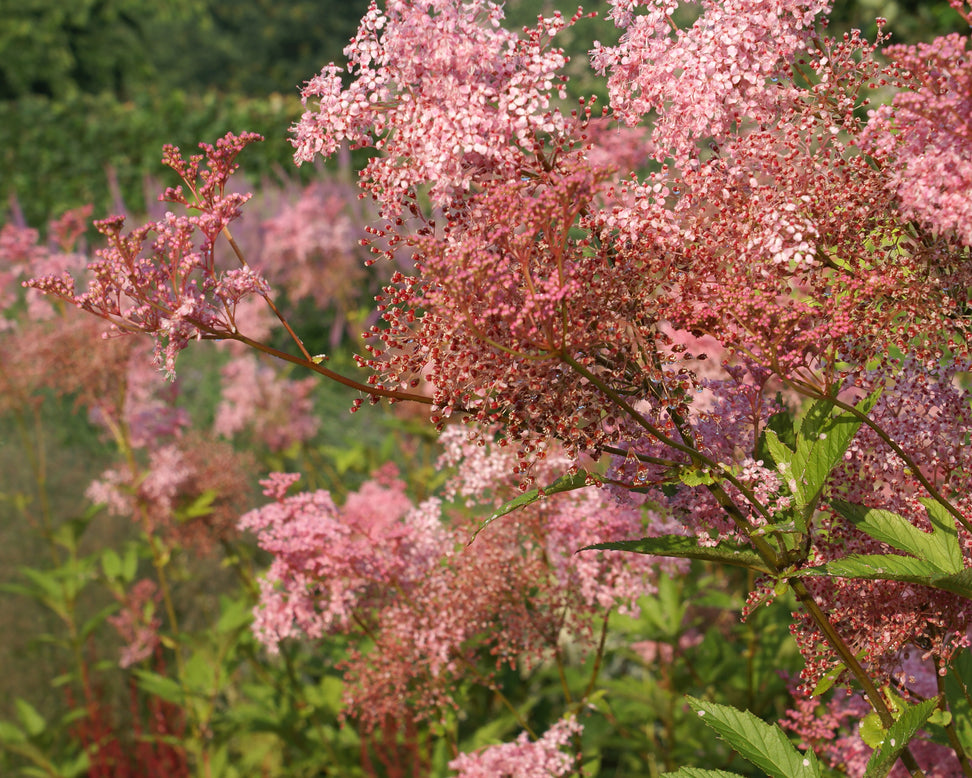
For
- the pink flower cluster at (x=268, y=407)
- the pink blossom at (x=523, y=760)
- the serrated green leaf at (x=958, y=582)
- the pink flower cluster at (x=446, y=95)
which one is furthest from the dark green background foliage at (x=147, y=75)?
the pink flower cluster at (x=268, y=407)

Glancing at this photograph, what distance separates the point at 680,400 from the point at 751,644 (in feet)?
7.12

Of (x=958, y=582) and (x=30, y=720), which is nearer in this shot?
(x=958, y=582)

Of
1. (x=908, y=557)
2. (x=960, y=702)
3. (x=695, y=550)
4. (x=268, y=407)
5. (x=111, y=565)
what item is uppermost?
(x=268, y=407)

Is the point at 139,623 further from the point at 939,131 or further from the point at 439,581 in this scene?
the point at 939,131

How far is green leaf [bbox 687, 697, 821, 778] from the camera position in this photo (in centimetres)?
154

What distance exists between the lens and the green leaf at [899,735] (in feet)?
4.41

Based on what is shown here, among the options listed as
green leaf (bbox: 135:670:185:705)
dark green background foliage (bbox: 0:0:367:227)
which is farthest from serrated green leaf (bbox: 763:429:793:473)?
green leaf (bbox: 135:670:185:705)

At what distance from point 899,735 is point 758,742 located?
27 cm

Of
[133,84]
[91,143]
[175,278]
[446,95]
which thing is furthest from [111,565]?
[133,84]

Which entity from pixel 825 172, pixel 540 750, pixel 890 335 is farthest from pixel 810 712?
pixel 825 172

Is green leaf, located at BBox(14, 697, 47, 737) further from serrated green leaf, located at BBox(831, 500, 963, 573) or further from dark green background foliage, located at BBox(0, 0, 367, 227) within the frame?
serrated green leaf, located at BBox(831, 500, 963, 573)

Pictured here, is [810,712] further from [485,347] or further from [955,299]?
[485,347]

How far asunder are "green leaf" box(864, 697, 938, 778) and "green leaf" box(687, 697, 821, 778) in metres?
0.16

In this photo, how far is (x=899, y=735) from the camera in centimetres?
137
